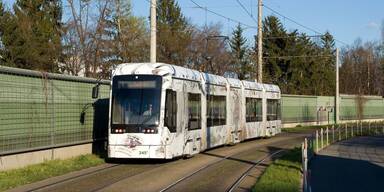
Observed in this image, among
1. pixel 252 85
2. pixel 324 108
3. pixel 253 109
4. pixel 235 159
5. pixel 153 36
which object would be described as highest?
pixel 153 36

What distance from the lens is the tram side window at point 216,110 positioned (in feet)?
87.2

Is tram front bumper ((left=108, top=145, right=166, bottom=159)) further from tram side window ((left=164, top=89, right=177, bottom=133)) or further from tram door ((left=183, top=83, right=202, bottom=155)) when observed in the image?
tram door ((left=183, top=83, right=202, bottom=155))

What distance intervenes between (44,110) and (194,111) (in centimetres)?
599

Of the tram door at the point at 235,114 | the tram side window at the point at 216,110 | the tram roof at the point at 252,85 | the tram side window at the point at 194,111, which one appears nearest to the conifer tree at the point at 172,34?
the tram roof at the point at 252,85

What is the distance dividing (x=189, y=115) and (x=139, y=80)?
3005mm

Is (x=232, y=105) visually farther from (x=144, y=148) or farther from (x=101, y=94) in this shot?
(x=144, y=148)

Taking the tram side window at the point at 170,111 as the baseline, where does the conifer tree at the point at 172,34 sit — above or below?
above

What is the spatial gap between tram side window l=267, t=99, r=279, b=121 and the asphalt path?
897cm

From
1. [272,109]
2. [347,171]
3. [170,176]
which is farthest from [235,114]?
[170,176]

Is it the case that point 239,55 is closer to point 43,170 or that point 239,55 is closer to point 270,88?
point 270,88

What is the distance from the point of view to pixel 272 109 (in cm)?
3922

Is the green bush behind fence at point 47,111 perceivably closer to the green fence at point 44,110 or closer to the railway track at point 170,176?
the green fence at point 44,110

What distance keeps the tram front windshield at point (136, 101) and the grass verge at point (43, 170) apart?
171cm

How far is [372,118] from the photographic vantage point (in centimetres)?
7938
